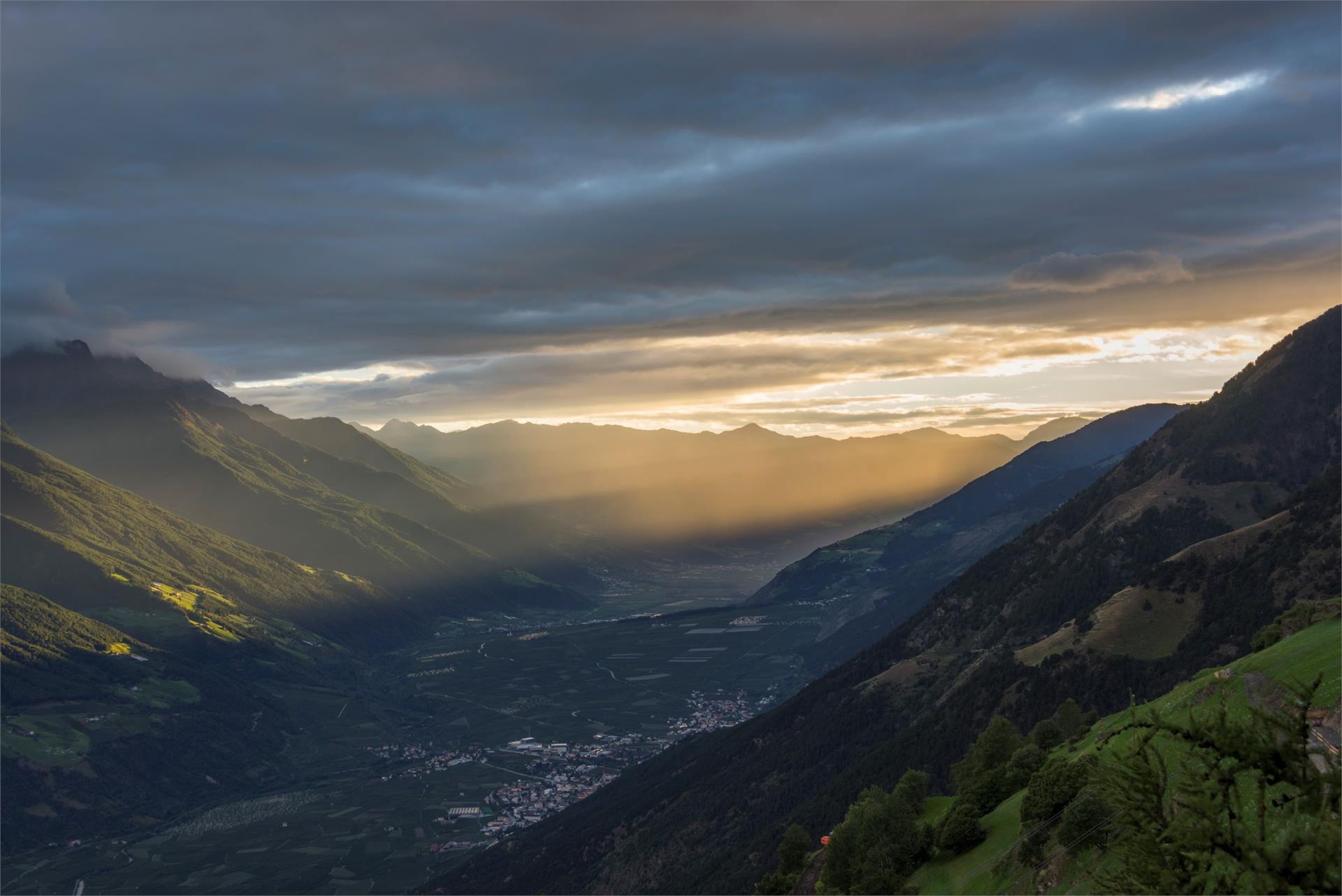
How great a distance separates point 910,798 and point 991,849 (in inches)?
1185

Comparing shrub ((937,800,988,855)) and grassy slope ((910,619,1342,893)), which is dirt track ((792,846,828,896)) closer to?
shrub ((937,800,988,855))

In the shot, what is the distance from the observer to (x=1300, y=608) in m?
108

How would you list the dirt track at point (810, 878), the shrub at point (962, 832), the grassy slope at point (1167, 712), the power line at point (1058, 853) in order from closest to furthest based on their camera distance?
the power line at point (1058, 853), the grassy slope at point (1167, 712), the shrub at point (962, 832), the dirt track at point (810, 878)

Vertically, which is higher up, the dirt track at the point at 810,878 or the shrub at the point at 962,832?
the shrub at the point at 962,832

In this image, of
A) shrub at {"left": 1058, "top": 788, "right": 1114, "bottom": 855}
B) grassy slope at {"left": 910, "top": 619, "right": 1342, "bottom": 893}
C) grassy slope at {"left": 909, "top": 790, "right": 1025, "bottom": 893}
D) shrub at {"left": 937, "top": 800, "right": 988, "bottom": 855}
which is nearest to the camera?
grassy slope at {"left": 910, "top": 619, "right": 1342, "bottom": 893}

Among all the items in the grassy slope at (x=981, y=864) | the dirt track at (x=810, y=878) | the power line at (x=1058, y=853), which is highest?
the power line at (x=1058, y=853)

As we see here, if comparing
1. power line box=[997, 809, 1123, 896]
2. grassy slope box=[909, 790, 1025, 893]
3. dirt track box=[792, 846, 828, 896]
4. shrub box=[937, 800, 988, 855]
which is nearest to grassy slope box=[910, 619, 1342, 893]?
grassy slope box=[909, 790, 1025, 893]

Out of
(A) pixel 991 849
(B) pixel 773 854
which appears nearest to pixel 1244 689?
(A) pixel 991 849

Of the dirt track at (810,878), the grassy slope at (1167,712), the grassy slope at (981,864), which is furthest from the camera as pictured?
the dirt track at (810,878)

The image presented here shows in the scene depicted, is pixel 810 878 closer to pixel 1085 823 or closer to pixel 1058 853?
pixel 1058 853

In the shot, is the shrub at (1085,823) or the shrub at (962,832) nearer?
the shrub at (1085,823)

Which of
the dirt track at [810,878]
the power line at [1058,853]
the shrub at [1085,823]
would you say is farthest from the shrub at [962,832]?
the dirt track at [810,878]

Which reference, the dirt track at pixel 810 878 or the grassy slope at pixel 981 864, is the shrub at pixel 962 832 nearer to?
the grassy slope at pixel 981 864

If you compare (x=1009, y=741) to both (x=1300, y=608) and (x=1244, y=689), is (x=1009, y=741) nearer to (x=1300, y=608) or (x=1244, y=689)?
(x=1300, y=608)
